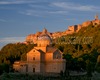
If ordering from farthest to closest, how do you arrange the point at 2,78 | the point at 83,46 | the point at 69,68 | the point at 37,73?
1. the point at 83,46
2. the point at 69,68
3. the point at 37,73
4. the point at 2,78

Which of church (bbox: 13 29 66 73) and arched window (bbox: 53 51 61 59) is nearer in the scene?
church (bbox: 13 29 66 73)

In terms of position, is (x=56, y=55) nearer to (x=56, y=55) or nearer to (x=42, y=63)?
(x=56, y=55)

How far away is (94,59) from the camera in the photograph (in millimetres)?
53406

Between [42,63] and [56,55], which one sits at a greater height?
[56,55]

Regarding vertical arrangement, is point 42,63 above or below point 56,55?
below

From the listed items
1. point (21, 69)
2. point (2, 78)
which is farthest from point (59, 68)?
point (2, 78)

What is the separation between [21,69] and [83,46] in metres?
21.6

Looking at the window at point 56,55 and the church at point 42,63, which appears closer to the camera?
the church at point 42,63

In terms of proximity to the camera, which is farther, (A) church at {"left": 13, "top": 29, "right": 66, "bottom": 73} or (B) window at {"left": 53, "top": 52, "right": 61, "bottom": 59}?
(B) window at {"left": 53, "top": 52, "right": 61, "bottom": 59}

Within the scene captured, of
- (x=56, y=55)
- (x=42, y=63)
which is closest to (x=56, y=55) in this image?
(x=56, y=55)

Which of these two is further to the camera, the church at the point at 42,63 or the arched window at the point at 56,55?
the arched window at the point at 56,55

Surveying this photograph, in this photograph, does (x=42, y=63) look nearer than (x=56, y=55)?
Yes

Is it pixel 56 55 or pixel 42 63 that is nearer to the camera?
pixel 42 63

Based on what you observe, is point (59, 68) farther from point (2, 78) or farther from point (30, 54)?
point (2, 78)
